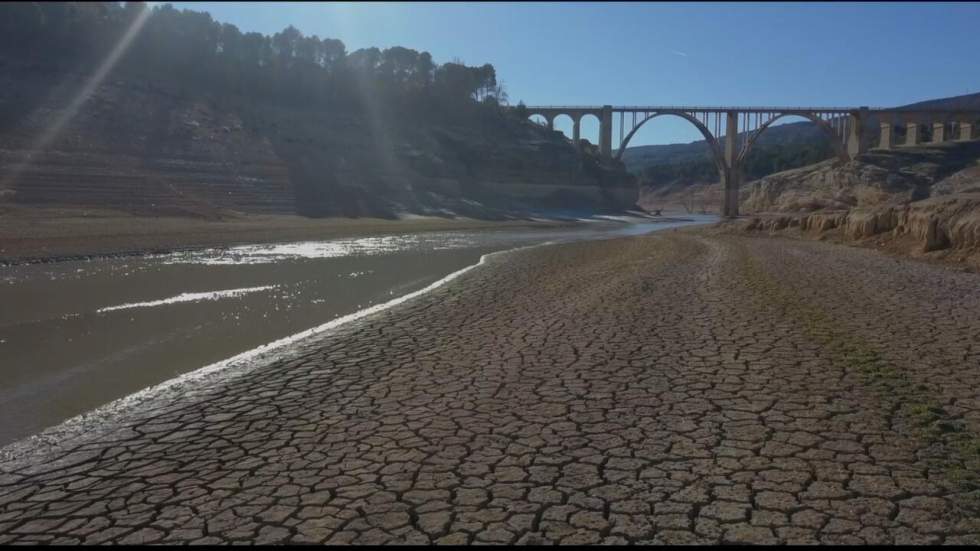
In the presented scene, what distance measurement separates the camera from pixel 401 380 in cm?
676

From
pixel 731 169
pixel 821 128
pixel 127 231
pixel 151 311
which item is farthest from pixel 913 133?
pixel 151 311

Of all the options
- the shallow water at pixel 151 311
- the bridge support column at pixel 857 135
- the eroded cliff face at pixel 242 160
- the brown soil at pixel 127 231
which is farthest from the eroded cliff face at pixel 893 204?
the eroded cliff face at pixel 242 160

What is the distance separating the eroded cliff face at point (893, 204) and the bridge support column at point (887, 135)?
6.20 m

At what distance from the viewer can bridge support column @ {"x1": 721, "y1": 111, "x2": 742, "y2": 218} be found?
84688 mm

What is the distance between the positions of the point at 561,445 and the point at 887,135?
86661 mm

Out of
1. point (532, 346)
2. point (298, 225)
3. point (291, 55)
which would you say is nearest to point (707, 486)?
point (532, 346)

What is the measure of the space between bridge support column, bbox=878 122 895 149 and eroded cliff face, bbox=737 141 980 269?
20.4ft

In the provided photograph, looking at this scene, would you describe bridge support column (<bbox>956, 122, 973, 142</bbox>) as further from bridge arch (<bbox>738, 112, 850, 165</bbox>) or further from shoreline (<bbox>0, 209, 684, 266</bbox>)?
shoreline (<bbox>0, 209, 684, 266</bbox>)

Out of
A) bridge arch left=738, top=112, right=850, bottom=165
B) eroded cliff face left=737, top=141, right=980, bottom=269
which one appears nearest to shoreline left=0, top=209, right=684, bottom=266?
eroded cliff face left=737, top=141, right=980, bottom=269

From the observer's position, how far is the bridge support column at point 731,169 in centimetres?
8469

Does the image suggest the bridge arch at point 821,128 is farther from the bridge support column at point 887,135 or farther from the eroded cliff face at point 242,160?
the eroded cliff face at point 242,160

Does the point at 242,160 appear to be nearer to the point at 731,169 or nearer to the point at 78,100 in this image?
the point at 78,100

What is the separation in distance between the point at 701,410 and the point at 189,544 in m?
3.90

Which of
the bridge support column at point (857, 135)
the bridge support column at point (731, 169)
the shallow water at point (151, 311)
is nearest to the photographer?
the shallow water at point (151, 311)
